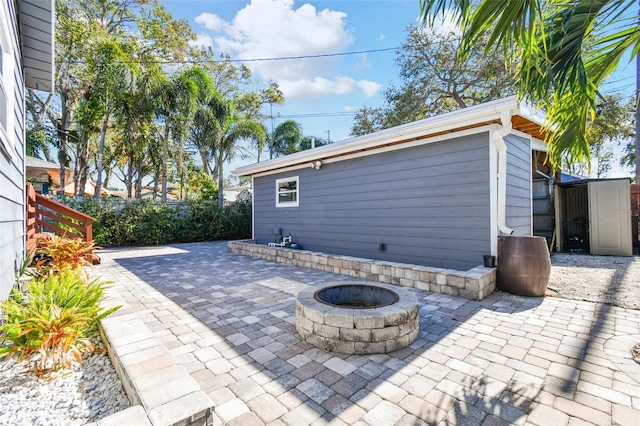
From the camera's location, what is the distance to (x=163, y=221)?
33.2 feet

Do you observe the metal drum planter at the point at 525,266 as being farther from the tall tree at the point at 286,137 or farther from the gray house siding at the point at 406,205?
the tall tree at the point at 286,137

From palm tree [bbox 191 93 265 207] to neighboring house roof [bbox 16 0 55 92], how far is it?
7103mm

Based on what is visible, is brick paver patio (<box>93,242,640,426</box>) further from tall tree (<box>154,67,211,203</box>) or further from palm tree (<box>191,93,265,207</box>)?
palm tree (<box>191,93,265,207</box>)

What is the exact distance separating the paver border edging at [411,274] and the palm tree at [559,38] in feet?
6.52

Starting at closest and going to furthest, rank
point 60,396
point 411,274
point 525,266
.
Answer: point 60,396, point 525,266, point 411,274

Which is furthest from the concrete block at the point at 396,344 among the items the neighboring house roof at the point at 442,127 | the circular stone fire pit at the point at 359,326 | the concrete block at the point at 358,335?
the neighboring house roof at the point at 442,127

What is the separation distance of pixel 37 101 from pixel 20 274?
54.8 feet

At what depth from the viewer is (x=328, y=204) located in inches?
274

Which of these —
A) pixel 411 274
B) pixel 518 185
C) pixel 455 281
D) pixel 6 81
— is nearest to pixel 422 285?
pixel 411 274

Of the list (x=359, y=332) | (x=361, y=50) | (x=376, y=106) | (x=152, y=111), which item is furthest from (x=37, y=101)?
(x=359, y=332)

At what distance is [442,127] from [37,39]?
18.6 ft

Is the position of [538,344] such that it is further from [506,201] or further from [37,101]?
[37,101]

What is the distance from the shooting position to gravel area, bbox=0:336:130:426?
1.56 metres

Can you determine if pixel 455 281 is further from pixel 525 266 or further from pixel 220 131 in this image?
pixel 220 131
